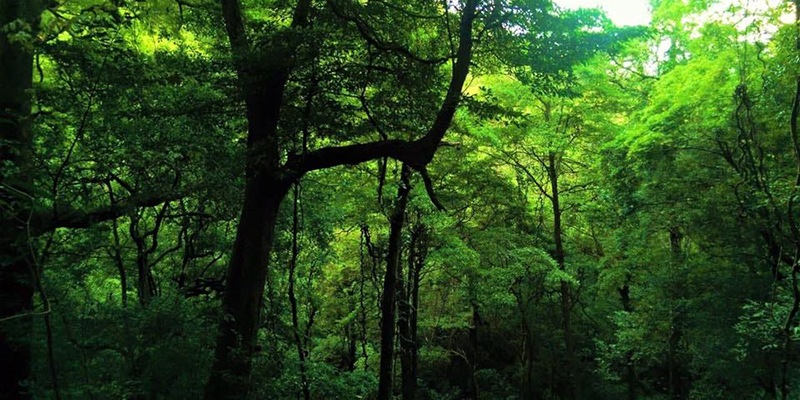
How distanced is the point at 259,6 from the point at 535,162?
9.55 meters

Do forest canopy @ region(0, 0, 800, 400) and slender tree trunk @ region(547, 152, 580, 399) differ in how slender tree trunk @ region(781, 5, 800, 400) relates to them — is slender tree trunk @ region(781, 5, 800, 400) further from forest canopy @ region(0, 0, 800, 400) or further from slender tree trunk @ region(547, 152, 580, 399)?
slender tree trunk @ region(547, 152, 580, 399)

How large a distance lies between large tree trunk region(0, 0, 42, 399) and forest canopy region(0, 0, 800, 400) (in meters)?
0.03

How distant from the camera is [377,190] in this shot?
9648 millimetres

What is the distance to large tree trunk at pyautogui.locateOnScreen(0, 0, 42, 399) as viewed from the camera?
13.3 ft

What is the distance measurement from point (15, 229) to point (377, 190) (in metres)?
6.32

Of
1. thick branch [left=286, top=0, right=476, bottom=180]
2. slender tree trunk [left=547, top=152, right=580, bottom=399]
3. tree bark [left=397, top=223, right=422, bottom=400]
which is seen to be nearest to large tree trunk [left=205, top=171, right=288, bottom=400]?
thick branch [left=286, top=0, right=476, bottom=180]

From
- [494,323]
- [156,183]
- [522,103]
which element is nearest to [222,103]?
[156,183]

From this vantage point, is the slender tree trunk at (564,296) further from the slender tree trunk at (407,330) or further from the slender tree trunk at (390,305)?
the slender tree trunk at (390,305)

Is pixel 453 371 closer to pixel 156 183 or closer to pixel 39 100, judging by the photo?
pixel 156 183

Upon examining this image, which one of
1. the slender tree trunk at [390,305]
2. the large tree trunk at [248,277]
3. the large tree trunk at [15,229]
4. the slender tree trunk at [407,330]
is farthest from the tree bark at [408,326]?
the large tree trunk at [15,229]

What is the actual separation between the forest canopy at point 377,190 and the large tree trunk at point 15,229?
0.09ft

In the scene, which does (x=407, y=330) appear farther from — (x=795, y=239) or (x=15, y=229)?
(x=15, y=229)

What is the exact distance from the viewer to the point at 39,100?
5.40 m

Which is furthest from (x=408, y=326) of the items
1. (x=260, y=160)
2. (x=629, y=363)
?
(x=260, y=160)
